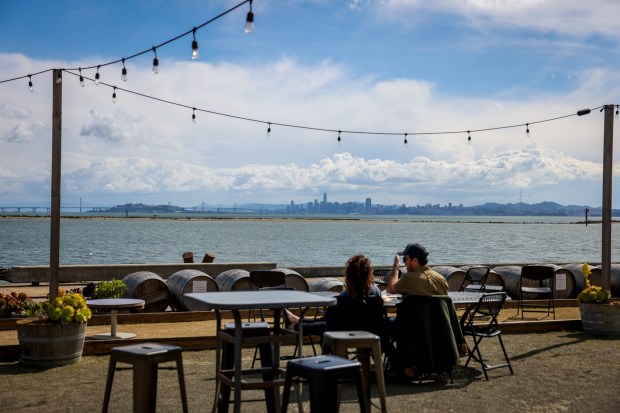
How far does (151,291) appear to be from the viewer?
1335 centimetres

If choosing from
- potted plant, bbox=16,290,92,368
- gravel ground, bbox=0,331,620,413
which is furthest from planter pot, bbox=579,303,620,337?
potted plant, bbox=16,290,92,368

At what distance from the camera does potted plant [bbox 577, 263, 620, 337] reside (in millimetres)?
11344

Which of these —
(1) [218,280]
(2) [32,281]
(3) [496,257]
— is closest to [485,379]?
(1) [218,280]

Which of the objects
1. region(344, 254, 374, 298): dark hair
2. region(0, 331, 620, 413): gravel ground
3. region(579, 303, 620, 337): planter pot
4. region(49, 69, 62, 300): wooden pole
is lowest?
region(0, 331, 620, 413): gravel ground

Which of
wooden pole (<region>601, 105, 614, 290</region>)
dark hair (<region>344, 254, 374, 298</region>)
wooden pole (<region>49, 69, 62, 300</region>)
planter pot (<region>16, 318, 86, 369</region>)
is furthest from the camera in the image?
wooden pole (<region>601, 105, 614, 290</region>)

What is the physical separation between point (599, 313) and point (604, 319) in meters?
0.11

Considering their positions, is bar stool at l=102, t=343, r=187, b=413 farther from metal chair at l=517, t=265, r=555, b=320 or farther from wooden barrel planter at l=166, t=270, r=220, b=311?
metal chair at l=517, t=265, r=555, b=320

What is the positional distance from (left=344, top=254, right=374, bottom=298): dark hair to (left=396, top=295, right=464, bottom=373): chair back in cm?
89

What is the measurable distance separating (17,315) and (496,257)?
64618mm

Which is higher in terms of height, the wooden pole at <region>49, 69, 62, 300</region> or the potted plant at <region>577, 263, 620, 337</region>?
the wooden pole at <region>49, 69, 62, 300</region>

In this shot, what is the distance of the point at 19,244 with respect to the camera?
78625mm

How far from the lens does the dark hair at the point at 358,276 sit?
7.53 meters

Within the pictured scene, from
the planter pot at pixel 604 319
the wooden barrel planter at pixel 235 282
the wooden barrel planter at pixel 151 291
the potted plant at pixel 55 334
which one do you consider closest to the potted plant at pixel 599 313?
the planter pot at pixel 604 319

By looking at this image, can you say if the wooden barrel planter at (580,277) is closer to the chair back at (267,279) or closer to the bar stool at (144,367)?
the chair back at (267,279)
